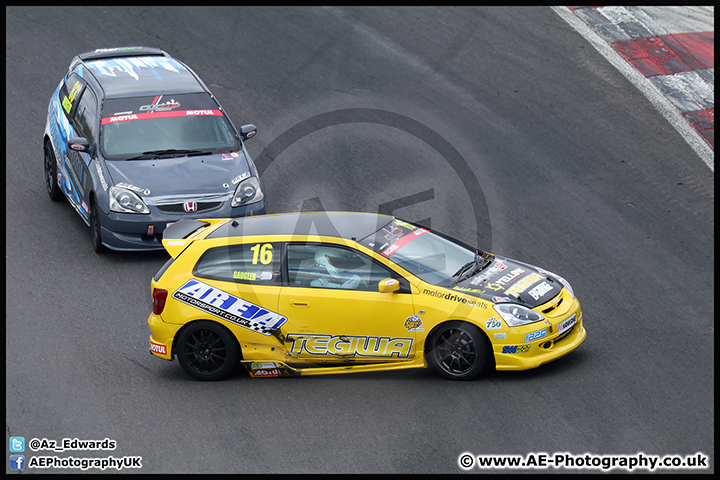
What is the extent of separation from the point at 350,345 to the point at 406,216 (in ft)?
13.7

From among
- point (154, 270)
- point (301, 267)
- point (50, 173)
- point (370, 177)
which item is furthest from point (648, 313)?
point (50, 173)

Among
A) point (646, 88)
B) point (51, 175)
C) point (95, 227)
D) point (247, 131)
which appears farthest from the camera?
point (646, 88)

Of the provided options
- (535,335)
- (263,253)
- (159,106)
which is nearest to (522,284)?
(535,335)

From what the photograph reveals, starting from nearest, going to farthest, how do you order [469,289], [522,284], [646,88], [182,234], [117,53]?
[469,289]
[522,284]
[182,234]
[117,53]
[646,88]

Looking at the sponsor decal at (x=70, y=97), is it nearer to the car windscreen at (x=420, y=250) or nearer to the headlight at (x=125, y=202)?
the headlight at (x=125, y=202)

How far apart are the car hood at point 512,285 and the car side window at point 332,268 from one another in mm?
788

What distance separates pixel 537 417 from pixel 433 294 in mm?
1433

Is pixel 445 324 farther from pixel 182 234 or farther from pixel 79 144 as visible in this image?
pixel 79 144

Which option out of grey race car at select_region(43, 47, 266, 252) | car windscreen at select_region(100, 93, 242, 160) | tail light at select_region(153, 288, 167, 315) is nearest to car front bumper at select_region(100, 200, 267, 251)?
grey race car at select_region(43, 47, 266, 252)

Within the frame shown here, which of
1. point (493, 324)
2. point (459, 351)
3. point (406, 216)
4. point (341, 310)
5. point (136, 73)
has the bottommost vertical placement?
point (406, 216)

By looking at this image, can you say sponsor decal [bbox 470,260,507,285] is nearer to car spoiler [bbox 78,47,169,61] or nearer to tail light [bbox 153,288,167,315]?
tail light [bbox 153,288,167,315]

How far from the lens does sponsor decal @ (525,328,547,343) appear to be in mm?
7488

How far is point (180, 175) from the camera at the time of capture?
10.7m

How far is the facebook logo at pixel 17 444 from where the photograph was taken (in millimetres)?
6952
